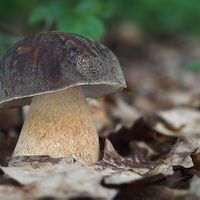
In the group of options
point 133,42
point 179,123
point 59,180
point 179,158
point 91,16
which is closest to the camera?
point 59,180

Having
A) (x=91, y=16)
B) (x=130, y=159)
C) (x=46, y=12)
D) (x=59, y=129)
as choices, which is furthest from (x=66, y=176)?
(x=46, y=12)

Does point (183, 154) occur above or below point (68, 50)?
below

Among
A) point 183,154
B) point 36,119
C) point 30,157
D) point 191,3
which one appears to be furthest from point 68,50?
point 191,3

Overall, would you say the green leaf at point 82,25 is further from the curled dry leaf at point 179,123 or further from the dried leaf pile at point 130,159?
the curled dry leaf at point 179,123

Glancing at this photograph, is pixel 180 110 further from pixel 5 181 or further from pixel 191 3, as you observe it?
pixel 191 3

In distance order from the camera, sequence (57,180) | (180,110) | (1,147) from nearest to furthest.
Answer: (57,180) < (1,147) < (180,110)

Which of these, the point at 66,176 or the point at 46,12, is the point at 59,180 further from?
the point at 46,12

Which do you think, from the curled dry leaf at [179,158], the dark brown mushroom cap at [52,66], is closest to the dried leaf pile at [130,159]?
the curled dry leaf at [179,158]
